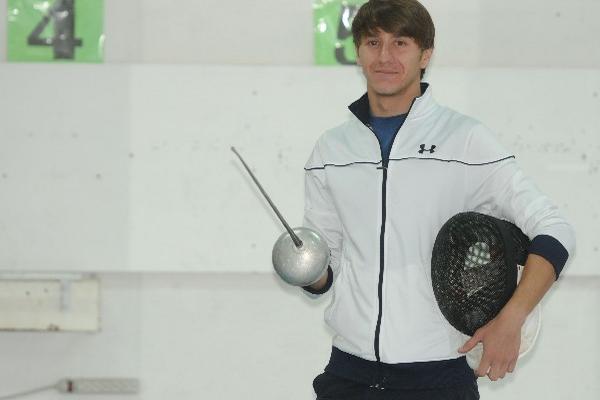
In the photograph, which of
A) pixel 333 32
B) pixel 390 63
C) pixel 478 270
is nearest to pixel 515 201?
pixel 478 270

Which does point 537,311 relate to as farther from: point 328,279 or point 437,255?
point 328,279

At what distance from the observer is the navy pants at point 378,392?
172 centimetres

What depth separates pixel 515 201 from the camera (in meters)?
1.68

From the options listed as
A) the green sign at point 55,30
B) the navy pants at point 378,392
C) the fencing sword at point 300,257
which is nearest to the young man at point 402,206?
the navy pants at point 378,392

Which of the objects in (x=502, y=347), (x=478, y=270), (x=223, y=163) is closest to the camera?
(x=502, y=347)

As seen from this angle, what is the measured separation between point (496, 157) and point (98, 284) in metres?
1.67

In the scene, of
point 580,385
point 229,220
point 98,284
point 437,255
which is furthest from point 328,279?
point 580,385

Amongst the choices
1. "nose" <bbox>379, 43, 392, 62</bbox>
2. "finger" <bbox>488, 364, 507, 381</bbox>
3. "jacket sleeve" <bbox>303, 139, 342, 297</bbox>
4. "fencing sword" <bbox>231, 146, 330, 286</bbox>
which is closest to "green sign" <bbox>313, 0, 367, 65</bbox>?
"jacket sleeve" <bbox>303, 139, 342, 297</bbox>

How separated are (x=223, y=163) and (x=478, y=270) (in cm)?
148

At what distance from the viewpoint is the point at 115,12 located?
301 centimetres

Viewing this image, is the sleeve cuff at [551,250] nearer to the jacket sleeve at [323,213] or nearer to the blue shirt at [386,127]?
the blue shirt at [386,127]

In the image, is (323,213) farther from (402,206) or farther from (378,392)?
(378,392)

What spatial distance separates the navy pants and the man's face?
58 centimetres

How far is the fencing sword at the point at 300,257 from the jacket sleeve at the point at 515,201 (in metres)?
A: 0.32
